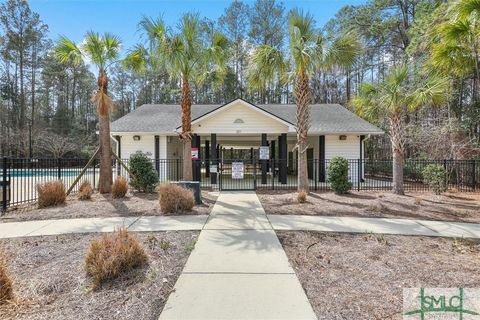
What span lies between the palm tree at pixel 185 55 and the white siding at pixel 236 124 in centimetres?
418

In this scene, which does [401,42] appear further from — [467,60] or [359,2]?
[467,60]

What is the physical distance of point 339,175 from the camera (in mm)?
11492

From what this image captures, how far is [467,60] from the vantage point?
8.93m

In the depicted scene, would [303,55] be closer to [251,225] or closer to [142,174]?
[251,225]

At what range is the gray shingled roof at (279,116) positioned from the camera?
1589 cm

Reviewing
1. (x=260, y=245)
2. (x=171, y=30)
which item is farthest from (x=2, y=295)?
(x=171, y=30)

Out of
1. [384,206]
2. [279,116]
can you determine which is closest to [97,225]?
[384,206]

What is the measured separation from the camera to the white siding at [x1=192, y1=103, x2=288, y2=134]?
15.3m

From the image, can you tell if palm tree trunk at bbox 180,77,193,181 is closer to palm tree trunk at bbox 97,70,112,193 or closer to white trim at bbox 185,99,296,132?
palm tree trunk at bbox 97,70,112,193

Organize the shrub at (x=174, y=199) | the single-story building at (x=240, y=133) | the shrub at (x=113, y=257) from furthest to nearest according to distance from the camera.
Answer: the single-story building at (x=240, y=133)
the shrub at (x=174, y=199)
the shrub at (x=113, y=257)

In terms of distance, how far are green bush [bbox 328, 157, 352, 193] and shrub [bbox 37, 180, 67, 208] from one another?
9882 mm

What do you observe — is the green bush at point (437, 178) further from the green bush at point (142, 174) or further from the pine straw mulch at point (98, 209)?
the green bush at point (142, 174)

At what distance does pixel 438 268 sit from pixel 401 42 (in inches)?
1053

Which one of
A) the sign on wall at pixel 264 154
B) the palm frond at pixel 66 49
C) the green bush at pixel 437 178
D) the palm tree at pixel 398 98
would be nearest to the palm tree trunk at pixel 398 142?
the palm tree at pixel 398 98
